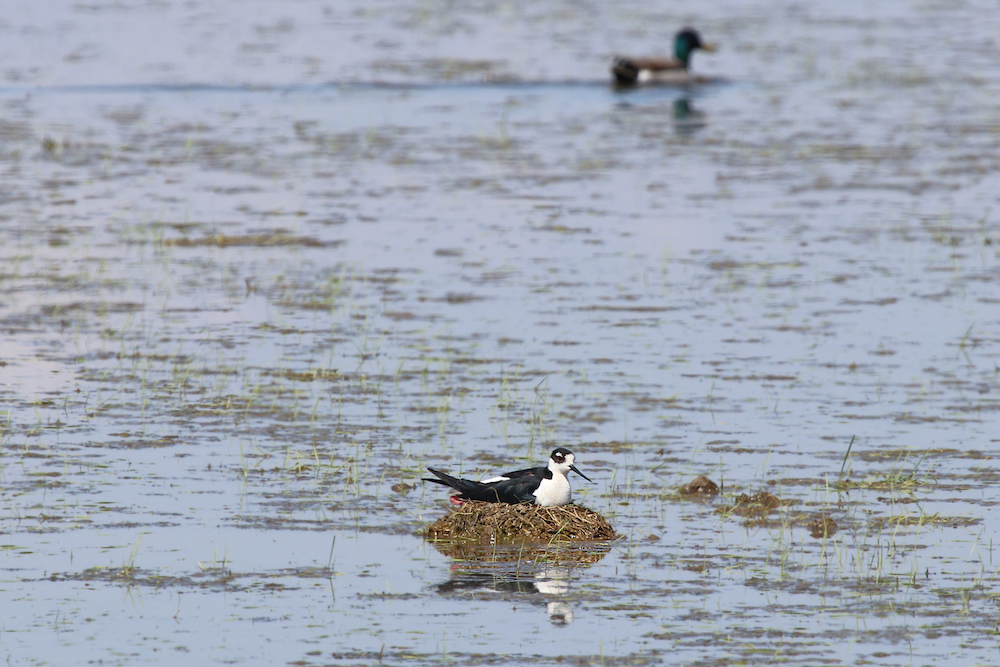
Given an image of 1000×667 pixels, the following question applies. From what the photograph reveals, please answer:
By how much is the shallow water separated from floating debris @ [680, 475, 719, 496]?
0.52ft

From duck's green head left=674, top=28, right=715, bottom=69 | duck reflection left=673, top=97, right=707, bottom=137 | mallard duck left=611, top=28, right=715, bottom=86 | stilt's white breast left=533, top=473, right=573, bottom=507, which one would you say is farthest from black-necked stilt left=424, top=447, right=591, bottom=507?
duck's green head left=674, top=28, right=715, bottom=69

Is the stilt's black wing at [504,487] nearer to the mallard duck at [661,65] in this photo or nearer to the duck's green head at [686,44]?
the mallard duck at [661,65]

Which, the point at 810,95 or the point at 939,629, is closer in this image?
the point at 939,629

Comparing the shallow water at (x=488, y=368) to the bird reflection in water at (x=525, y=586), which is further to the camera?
the bird reflection in water at (x=525, y=586)

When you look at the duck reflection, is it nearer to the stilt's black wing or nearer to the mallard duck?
the mallard duck

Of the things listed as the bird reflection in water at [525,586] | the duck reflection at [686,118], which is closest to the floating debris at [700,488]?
the bird reflection in water at [525,586]

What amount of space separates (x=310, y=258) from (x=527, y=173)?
6279mm

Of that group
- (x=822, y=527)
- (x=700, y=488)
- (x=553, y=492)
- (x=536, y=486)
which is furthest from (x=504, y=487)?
(x=822, y=527)

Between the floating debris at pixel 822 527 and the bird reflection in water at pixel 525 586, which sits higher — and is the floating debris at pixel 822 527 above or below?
above

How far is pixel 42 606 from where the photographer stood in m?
9.10

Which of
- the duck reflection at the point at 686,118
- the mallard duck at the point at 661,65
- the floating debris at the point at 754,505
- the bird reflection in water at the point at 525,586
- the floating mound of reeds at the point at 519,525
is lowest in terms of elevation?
the bird reflection in water at the point at 525,586

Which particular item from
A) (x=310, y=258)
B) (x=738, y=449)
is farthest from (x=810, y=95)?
(x=738, y=449)

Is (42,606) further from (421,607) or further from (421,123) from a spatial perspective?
(421,123)

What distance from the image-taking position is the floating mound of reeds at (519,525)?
10.6 m
